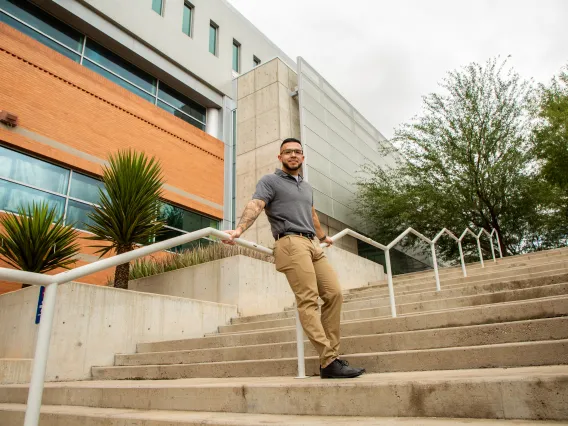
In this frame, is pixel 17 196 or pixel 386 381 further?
pixel 17 196

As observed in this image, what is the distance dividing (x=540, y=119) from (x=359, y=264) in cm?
730

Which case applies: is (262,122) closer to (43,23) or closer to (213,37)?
(213,37)

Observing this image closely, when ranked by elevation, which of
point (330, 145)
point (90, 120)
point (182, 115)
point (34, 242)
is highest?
point (182, 115)

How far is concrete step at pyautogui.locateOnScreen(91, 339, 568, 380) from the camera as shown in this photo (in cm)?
230

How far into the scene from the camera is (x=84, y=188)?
10.6m

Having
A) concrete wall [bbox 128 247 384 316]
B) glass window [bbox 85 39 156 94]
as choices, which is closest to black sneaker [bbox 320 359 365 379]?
concrete wall [bbox 128 247 384 316]

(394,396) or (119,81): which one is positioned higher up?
(119,81)

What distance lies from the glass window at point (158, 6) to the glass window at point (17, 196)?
829 centimetres

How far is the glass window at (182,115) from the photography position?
14061 millimetres

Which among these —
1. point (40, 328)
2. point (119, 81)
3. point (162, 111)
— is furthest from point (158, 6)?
point (40, 328)

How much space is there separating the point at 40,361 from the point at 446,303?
3.79 metres

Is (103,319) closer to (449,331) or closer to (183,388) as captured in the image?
(183,388)

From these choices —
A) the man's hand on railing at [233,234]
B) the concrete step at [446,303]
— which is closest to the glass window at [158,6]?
the concrete step at [446,303]

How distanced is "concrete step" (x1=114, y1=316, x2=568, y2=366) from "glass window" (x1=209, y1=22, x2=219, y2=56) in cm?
1481
